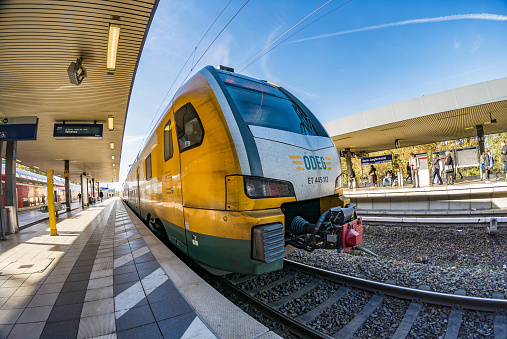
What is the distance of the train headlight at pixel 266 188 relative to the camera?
8.76ft

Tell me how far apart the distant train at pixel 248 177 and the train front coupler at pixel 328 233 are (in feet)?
0.04

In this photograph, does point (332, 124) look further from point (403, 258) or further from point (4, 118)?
point (4, 118)

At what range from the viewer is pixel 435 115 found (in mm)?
12883

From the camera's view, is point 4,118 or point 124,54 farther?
point 4,118

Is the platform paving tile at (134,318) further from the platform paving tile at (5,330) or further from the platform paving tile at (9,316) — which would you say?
the platform paving tile at (9,316)

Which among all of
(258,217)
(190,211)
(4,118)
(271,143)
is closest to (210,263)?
(190,211)

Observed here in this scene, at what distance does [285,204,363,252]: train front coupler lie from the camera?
2994 mm

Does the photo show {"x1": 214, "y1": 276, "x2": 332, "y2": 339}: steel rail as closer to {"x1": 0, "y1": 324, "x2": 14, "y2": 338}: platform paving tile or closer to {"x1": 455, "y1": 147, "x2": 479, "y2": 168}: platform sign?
{"x1": 0, "y1": 324, "x2": 14, "y2": 338}: platform paving tile

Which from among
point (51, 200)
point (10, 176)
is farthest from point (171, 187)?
point (10, 176)

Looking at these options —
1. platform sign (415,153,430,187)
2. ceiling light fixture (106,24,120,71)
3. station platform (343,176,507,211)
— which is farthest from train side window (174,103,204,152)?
platform sign (415,153,430,187)

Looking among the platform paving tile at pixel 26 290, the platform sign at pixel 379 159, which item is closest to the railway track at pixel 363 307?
the platform paving tile at pixel 26 290

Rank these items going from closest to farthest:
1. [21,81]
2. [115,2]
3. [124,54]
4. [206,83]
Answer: [206,83] < [115,2] < [124,54] < [21,81]

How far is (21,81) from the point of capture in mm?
6281

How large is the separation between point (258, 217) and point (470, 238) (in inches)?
274
